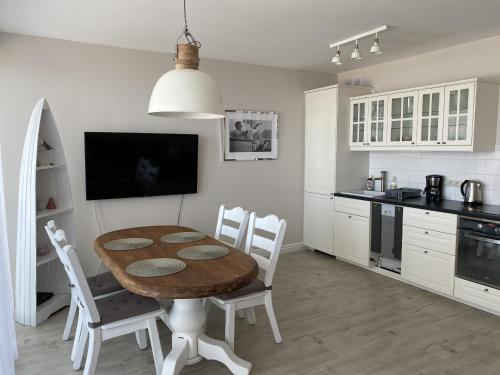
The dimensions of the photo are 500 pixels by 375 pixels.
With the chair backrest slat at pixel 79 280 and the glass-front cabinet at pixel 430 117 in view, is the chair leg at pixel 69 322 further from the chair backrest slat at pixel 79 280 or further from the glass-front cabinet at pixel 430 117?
the glass-front cabinet at pixel 430 117

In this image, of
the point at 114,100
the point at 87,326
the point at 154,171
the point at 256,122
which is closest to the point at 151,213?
the point at 154,171

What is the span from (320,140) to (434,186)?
1.49 m

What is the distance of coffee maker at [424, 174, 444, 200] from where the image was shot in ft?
13.7

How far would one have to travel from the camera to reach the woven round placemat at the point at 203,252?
8.30 feet

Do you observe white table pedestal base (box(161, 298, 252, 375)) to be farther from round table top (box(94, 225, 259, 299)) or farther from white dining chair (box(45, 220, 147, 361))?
white dining chair (box(45, 220, 147, 361))

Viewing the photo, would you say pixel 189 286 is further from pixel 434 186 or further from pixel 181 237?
pixel 434 186

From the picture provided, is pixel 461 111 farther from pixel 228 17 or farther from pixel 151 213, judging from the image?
pixel 151 213

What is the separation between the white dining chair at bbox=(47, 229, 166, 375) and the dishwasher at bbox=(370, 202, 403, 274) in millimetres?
2720

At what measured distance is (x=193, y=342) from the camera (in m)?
2.51

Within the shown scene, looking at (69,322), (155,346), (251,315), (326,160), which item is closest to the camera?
(155,346)

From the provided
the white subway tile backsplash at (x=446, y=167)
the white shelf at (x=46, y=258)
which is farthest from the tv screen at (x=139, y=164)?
the white subway tile backsplash at (x=446, y=167)

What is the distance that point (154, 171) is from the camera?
13.7 feet

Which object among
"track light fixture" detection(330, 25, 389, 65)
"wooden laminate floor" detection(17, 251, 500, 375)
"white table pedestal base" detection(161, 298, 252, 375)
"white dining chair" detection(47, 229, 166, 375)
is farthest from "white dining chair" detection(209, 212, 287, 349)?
"track light fixture" detection(330, 25, 389, 65)

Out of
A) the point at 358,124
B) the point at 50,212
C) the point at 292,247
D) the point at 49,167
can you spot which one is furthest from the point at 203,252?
the point at 358,124
